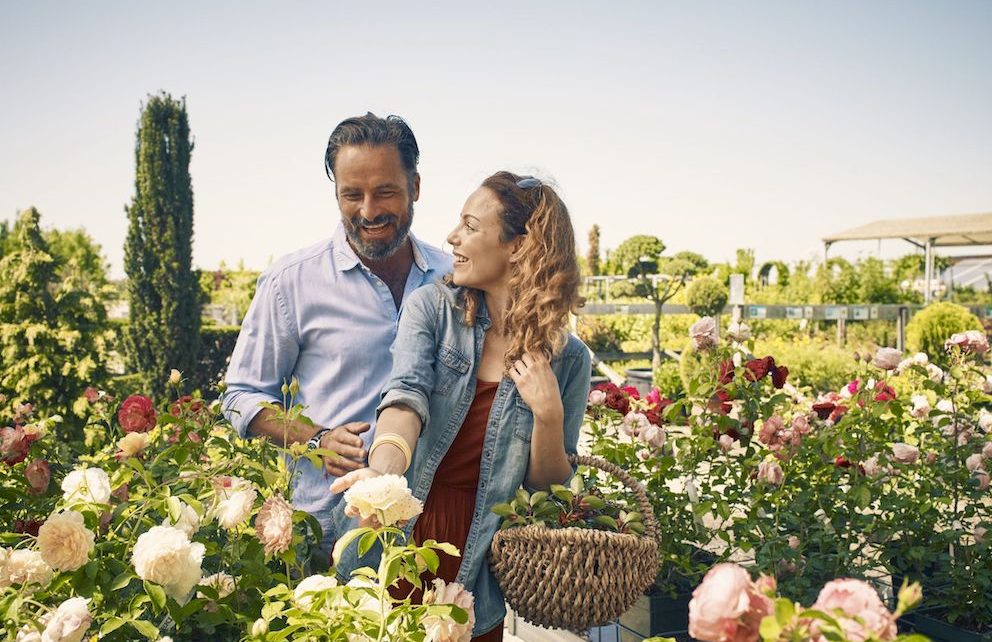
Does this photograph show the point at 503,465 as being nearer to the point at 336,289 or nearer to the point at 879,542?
the point at 336,289

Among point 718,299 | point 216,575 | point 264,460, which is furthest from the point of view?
point 718,299

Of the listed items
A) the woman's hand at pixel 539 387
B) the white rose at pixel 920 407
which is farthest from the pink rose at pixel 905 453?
the woman's hand at pixel 539 387

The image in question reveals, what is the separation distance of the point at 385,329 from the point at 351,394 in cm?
19

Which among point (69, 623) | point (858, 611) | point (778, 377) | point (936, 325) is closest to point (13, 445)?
point (69, 623)

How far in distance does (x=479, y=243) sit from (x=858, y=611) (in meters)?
1.16

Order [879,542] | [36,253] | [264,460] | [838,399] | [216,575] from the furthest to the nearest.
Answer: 1. [36,253]
2. [838,399]
3. [879,542]
4. [264,460]
5. [216,575]

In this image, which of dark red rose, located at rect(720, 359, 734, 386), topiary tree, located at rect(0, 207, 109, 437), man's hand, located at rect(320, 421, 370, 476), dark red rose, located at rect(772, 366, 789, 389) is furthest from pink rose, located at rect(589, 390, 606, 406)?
topiary tree, located at rect(0, 207, 109, 437)

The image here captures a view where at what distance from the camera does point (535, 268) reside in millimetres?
1697

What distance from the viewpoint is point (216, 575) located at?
4.37 feet

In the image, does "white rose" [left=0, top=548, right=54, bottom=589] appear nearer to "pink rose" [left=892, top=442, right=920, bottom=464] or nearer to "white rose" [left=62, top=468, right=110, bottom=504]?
"white rose" [left=62, top=468, right=110, bottom=504]

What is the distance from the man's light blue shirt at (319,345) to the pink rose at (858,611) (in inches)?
55.7

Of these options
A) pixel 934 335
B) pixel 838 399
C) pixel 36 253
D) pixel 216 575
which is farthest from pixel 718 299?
pixel 216 575

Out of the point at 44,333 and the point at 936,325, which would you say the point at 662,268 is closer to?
the point at 936,325

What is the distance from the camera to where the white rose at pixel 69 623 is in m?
1.08
